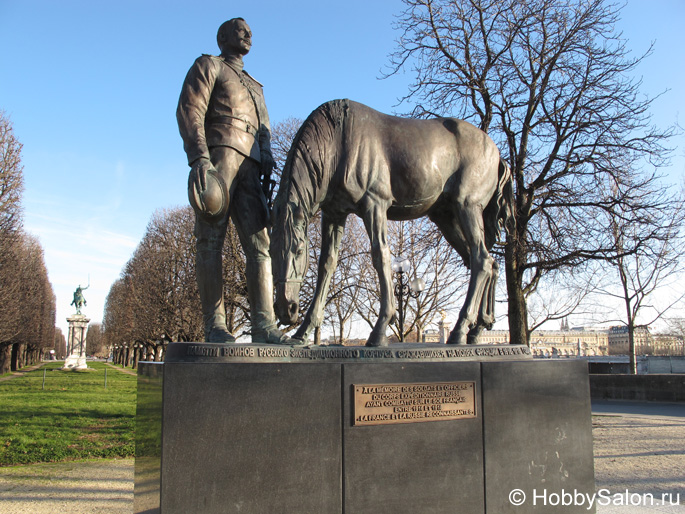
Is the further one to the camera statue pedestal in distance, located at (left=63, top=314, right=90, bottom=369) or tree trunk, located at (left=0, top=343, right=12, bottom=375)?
statue pedestal in distance, located at (left=63, top=314, right=90, bottom=369)

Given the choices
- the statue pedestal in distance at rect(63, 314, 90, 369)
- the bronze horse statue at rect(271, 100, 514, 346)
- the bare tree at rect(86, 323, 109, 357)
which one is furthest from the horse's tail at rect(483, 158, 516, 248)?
the bare tree at rect(86, 323, 109, 357)

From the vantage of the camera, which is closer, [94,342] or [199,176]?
[199,176]

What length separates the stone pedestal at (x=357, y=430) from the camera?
10.6 feet

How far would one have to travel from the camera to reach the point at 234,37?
4.88 meters

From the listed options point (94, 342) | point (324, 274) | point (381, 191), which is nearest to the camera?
point (381, 191)

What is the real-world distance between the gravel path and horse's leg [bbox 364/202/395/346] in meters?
2.97

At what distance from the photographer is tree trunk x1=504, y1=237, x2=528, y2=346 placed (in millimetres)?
13781

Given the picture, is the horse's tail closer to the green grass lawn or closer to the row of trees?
the green grass lawn

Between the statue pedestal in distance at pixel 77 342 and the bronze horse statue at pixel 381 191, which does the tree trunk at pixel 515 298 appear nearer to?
the bronze horse statue at pixel 381 191

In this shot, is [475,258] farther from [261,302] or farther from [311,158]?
[261,302]

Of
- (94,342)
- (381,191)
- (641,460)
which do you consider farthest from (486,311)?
(94,342)

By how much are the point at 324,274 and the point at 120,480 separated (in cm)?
490

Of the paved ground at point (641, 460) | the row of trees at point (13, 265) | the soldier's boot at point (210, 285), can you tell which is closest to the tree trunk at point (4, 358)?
the row of trees at point (13, 265)

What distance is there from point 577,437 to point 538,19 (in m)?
13.0
